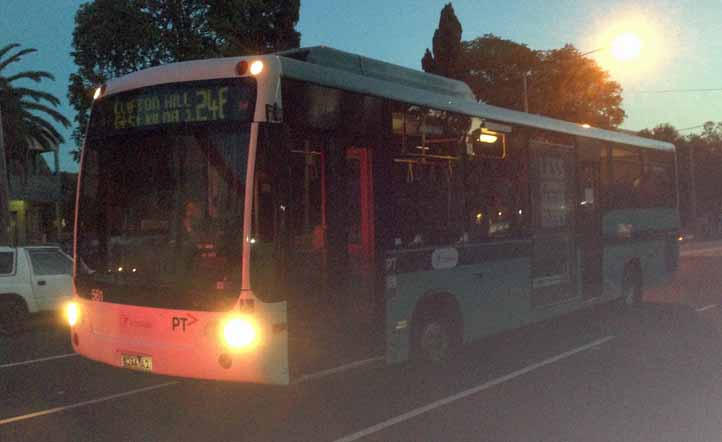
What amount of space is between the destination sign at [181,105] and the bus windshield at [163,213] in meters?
0.05

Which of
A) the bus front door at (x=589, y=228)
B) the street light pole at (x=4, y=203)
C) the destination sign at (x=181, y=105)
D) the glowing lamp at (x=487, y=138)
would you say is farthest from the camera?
the street light pole at (x=4, y=203)

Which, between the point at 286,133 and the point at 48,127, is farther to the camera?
the point at 48,127

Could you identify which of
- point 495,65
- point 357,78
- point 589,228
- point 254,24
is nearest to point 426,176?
point 357,78

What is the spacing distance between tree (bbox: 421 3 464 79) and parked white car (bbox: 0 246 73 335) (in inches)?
1317

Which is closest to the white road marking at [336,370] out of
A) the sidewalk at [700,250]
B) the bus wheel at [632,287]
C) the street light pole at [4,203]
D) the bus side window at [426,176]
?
the bus side window at [426,176]

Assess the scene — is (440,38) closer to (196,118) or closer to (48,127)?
(48,127)

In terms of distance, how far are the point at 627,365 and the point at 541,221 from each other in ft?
8.12

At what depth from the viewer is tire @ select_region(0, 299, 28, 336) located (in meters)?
13.2

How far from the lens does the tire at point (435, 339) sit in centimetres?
855

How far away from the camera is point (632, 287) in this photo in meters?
14.4

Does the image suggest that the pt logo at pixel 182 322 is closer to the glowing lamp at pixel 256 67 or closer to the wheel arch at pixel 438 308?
the glowing lamp at pixel 256 67

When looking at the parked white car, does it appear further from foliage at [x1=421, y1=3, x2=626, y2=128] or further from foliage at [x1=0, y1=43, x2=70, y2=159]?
foliage at [x1=421, y1=3, x2=626, y2=128]

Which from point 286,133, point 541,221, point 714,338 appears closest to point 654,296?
point 714,338

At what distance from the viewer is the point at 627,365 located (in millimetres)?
9367
